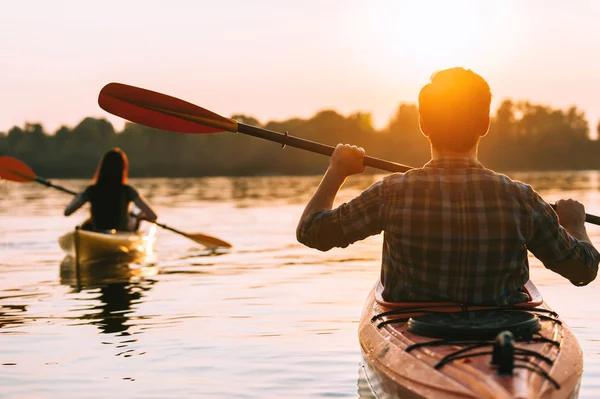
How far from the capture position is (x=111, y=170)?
1303cm

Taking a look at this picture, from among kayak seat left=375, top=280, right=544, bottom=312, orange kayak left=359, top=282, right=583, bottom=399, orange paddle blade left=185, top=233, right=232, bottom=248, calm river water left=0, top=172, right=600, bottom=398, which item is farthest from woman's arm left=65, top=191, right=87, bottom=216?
orange kayak left=359, top=282, right=583, bottom=399

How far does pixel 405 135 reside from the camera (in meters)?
130

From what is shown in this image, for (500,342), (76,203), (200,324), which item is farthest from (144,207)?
(500,342)

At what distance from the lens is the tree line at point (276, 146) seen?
109m

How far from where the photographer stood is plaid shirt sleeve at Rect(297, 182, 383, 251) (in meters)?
4.11

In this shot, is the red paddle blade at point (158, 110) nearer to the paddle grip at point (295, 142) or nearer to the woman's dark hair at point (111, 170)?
the paddle grip at point (295, 142)

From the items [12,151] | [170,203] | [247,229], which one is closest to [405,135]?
[12,151]

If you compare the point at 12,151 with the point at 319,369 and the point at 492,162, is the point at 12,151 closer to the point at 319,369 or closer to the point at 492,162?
the point at 492,162

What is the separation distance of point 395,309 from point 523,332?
0.74 metres

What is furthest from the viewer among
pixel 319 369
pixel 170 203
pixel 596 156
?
pixel 596 156

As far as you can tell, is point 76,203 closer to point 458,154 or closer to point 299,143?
point 299,143

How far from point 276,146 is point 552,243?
117 m

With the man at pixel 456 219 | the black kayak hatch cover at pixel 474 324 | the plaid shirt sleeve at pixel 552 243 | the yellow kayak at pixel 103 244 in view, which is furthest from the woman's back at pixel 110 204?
the plaid shirt sleeve at pixel 552 243

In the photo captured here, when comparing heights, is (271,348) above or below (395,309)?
below
